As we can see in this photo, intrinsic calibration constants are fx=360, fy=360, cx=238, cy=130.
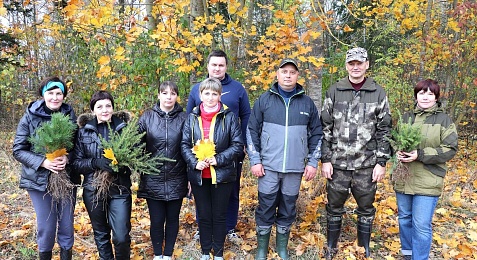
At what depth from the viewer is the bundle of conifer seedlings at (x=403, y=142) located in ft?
11.5

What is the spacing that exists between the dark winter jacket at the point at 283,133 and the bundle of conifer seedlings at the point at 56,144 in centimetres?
178

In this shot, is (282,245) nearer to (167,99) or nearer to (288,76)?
(288,76)

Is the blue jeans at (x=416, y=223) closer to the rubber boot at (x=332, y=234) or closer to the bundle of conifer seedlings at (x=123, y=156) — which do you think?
the rubber boot at (x=332, y=234)

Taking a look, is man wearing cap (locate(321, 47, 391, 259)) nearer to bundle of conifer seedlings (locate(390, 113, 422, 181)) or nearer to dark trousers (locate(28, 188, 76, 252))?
bundle of conifer seedlings (locate(390, 113, 422, 181))

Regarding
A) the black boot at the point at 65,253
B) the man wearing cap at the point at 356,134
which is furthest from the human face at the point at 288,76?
the black boot at the point at 65,253

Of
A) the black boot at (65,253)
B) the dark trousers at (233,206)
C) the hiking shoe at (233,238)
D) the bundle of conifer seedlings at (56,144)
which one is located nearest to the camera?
the bundle of conifer seedlings at (56,144)

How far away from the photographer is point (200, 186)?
365cm

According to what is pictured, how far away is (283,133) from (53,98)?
2.30 meters

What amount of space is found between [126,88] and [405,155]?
482 centimetres

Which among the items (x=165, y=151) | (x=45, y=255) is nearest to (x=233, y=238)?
(x=165, y=151)

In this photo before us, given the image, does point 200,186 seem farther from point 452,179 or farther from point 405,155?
point 452,179

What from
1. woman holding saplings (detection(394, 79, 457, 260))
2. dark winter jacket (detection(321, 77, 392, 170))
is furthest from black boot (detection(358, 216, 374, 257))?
dark winter jacket (detection(321, 77, 392, 170))

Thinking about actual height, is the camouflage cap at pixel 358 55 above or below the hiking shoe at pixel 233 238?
above

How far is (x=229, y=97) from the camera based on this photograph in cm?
416
